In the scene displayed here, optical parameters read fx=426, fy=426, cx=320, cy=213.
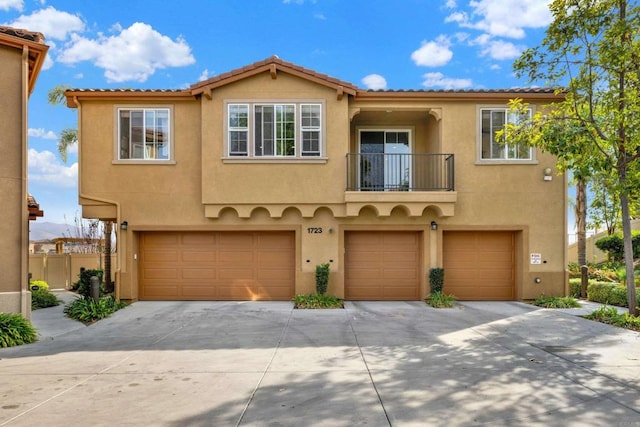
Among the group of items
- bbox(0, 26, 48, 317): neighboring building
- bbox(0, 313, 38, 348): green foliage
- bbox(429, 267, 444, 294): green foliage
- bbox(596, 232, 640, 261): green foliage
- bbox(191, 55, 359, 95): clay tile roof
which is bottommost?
bbox(0, 313, 38, 348): green foliage

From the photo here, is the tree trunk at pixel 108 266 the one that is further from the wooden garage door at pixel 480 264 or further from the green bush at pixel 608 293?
the green bush at pixel 608 293

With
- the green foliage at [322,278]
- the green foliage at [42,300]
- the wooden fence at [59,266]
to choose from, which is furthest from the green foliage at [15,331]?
the wooden fence at [59,266]

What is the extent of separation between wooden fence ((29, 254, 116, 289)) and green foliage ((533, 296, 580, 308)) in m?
16.4

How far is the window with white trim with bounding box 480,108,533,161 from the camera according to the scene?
13922 millimetres

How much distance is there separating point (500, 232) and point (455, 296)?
2.63 meters

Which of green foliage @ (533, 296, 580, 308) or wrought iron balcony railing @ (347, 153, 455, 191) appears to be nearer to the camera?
green foliage @ (533, 296, 580, 308)

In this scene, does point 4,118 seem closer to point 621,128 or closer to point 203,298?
point 203,298

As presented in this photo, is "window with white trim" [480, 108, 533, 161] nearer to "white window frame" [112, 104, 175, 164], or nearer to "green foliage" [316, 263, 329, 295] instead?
"green foliage" [316, 263, 329, 295]

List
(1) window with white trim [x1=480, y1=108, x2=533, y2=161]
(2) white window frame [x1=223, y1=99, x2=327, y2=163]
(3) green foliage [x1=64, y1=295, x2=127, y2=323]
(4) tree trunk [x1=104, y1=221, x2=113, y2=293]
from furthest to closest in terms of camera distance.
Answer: (4) tree trunk [x1=104, y1=221, x2=113, y2=293] → (1) window with white trim [x1=480, y1=108, x2=533, y2=161] → (2) white window frame [x1=223, y1=99, x2=327, y2=163] → (3) green foliage [x1=64, y1=295, x2=127, y2=323]

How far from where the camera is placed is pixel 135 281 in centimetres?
1379

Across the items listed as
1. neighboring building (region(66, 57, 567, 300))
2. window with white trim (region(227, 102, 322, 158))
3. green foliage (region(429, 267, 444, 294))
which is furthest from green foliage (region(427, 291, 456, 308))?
window with white trim (region(227, 102, 322, 158))

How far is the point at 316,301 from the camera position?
509 inches

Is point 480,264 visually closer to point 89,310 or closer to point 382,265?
point 382,265

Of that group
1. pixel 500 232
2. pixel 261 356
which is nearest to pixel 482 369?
pixel 261 356
